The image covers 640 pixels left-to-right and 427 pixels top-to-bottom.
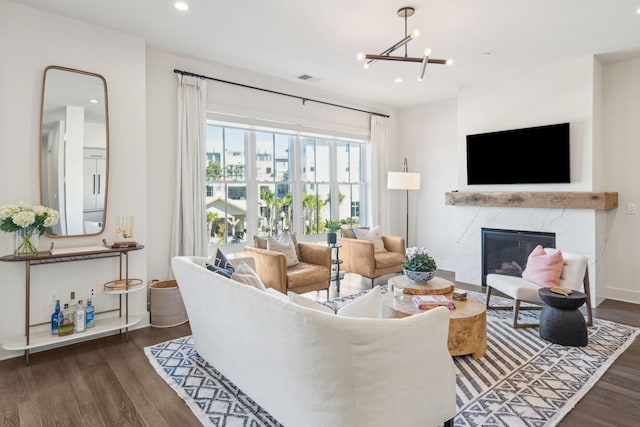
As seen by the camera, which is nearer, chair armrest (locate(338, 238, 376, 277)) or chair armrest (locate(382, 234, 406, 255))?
chair armrest (locate(338, 238, 376, 277))

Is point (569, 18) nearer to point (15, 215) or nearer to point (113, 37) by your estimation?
point (113, 37)

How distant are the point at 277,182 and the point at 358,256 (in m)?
1.61

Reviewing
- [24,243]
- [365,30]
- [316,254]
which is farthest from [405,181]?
[24,243]

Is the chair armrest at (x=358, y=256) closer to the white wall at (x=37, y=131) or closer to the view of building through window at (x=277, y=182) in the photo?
the view of building through window at (x=277, y=182)

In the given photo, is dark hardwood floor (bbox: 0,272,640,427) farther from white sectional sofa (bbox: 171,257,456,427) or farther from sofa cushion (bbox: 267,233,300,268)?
sofa cushion (bbox: 267,233,300,268)

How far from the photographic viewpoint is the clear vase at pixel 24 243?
2.89 metres

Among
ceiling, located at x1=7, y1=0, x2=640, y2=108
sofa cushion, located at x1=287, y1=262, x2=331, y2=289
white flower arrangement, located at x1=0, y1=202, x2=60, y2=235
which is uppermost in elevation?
ceiling, located at x1=7, y1=0, x2=640, y2=108

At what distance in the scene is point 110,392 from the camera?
7.98 feet

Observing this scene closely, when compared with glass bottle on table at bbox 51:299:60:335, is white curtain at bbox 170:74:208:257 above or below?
above

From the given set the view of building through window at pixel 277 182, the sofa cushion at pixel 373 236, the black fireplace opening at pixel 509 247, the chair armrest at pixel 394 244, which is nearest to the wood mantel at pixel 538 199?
the black fireplace opening at pixel 509 247

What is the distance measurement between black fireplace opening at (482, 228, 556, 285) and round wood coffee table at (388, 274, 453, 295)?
2.03 meters

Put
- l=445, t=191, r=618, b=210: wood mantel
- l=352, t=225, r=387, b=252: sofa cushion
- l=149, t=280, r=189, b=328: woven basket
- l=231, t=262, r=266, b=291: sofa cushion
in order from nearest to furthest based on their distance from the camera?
1. l=231, t=262, r=266, b=291: sofa cushion
2. l=149, t=280, r=189, b=328: woven basket
3. l=445, t=191, r=618, b=210: wood mantel
4. l=352, t=225, r=387, b=252: sofa cushion

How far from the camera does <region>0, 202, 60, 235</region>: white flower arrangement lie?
2732mm

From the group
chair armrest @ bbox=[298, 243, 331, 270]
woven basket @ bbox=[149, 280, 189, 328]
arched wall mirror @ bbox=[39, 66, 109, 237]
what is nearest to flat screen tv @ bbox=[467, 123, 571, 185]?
chair armrest @ bbox=[298, 243, 331, 270]
